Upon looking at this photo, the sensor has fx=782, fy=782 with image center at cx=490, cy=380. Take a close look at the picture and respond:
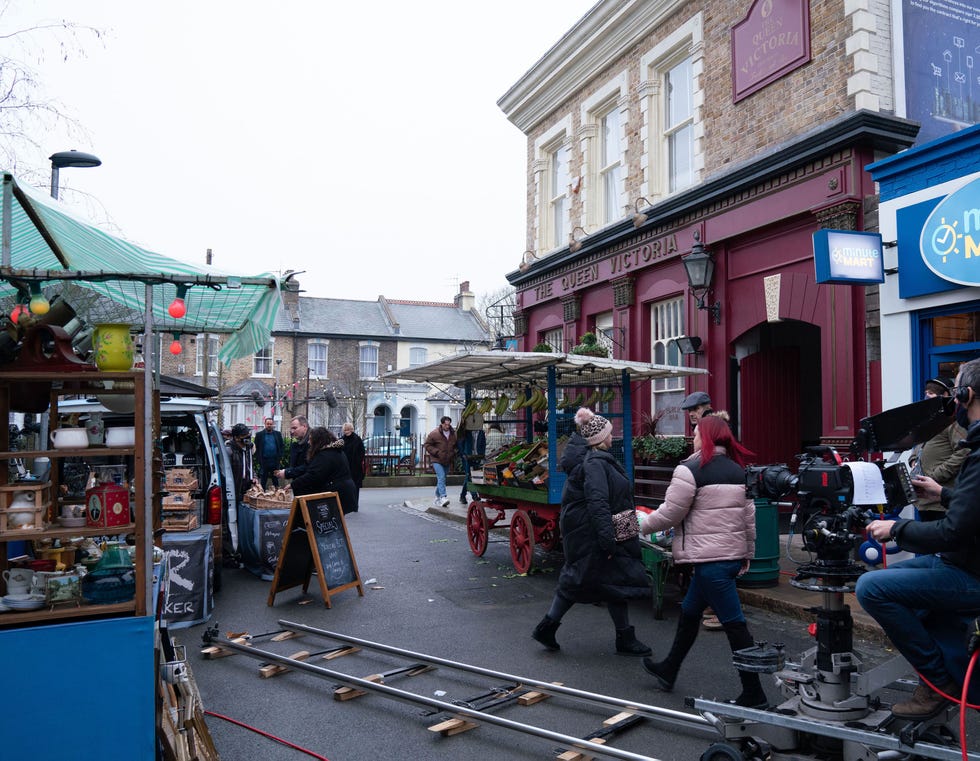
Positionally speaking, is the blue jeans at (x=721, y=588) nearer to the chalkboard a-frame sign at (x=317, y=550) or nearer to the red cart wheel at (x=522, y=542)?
the chalkboard a-frame sign at (x=317, y=550)

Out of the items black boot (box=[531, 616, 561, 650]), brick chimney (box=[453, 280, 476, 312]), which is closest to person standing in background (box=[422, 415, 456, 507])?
black boot (box=[531, 616, 561, 650])

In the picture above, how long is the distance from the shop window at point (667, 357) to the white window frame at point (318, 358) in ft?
99.7

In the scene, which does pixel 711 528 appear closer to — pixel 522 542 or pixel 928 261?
pixel 522 542

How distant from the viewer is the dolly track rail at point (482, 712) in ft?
13.3

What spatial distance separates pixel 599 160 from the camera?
51.5ft

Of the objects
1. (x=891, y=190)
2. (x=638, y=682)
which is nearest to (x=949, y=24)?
(x=891, y=190)

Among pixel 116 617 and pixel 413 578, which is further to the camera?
pixel 413 578

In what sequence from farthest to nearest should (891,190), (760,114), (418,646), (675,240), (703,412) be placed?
1. (675,240)
2. (760,114)
3. (891,190)
4. (418,646)
5. (703,412)

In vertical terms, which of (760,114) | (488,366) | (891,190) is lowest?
(488,366)

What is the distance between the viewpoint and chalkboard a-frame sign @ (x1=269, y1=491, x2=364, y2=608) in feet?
25.1

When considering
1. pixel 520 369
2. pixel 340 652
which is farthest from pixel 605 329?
pixel 340 652

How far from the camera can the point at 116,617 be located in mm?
3672

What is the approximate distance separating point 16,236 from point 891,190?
8701mm

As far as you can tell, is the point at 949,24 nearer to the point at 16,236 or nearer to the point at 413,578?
the point at 413,578
